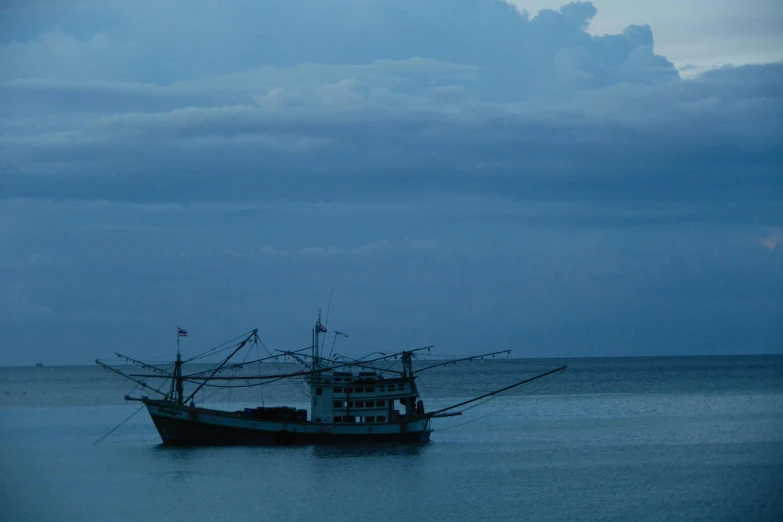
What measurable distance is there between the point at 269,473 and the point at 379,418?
10908 mm

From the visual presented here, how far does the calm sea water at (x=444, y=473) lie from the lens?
44875mm

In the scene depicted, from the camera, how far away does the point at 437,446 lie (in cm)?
6606

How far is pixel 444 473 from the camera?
5453 cm

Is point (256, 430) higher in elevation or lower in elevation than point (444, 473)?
higher

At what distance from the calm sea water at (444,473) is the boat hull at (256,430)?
1.05 metres

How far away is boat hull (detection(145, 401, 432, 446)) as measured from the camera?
212ft

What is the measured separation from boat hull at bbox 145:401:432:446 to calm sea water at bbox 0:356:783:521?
105 cm

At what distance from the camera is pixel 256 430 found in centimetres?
6606

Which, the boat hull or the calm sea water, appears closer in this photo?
the calm sea water

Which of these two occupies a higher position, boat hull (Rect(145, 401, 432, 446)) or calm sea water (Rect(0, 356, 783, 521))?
boat hull (Rect(145, 401, 432, 446))

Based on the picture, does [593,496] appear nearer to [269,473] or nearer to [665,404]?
[269,473]

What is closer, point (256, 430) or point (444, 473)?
point (444, 473)

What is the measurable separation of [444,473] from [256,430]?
1587 cm

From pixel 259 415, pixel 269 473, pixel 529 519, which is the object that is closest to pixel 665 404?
pixel 259 415
